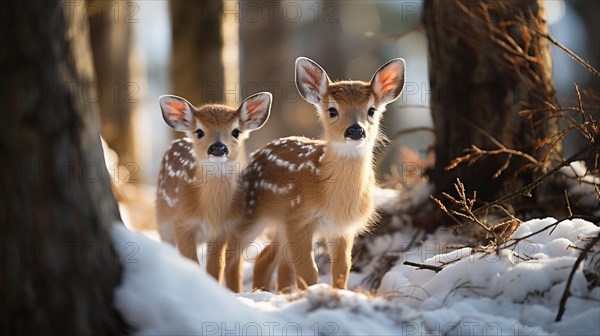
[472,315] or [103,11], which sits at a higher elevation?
[103,11]

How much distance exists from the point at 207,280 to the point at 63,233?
2.06ft

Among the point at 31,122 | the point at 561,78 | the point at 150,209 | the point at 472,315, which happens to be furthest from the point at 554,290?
the point at 561,78

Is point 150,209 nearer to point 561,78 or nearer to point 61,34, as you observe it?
point 61,34

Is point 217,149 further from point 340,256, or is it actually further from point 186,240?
point 340,256

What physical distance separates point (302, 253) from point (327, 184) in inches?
19.2

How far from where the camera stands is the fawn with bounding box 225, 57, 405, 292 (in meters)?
4.97

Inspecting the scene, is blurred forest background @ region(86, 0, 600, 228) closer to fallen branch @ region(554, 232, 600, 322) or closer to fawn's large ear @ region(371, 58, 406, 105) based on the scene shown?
fawn's large ear @ region(371, 58, 406, 105)

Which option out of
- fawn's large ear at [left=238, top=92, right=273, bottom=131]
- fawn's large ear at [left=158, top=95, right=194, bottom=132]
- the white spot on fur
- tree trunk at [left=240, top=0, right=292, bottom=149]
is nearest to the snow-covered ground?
the white spot on fur

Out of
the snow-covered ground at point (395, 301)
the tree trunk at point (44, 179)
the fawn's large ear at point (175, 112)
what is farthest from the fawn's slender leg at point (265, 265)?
the tree trunk at point (44, 179)

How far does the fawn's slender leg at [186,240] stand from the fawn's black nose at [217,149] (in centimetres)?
56

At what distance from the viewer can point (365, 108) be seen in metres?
4.99

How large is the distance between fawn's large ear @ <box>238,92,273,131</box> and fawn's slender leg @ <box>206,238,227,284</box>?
0.83 metres

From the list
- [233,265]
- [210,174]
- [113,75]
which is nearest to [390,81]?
[210,174]

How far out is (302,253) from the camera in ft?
16.0
